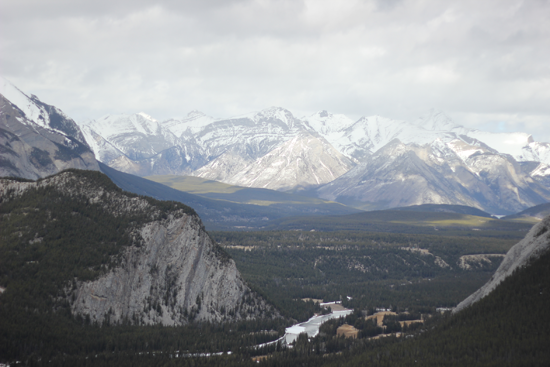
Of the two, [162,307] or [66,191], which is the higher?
[66,191]

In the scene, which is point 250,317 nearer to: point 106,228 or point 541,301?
point 106,228

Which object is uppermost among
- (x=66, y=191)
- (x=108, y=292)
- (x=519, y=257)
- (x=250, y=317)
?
(x=66, y=191)

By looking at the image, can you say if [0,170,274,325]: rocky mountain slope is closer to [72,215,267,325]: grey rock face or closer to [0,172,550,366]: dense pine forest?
[72,215,267,325]: grey rock face

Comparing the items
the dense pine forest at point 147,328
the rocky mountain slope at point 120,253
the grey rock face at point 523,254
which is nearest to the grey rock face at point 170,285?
the rocky mountain slope at point 120,253

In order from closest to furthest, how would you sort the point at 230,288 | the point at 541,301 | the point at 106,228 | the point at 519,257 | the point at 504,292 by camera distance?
the point at 541,301, the point at 504,292, the point at 519,257, the point at 106,228, the point at 230,288

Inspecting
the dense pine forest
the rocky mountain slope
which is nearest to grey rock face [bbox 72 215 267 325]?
the rocky mountain slope

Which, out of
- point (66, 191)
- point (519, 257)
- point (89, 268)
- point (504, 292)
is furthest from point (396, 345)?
point (66, 191)

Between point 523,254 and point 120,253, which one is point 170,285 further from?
point 523,254
